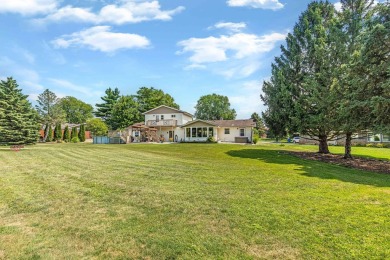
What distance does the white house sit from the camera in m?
33.5

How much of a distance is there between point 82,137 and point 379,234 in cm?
4436

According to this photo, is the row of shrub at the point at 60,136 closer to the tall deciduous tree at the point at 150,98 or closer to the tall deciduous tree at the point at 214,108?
the tall deciduous tree at the point at 150,98

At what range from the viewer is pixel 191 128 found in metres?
34.4

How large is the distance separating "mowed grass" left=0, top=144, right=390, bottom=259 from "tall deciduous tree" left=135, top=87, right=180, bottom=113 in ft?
148

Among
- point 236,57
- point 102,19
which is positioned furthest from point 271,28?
point 102,19

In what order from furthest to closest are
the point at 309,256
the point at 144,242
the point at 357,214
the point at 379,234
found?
the point at 357,214
the point at 379,234
the point at 144,242
the point at 309,256

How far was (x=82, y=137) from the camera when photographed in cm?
4147

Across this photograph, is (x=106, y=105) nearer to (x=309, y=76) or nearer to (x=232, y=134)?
(x=232, y=134)

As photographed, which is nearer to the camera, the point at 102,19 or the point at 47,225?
the point at 47,225

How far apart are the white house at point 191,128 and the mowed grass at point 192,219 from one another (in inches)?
1029

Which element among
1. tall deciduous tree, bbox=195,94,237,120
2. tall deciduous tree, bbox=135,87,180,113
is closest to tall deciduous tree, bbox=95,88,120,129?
tall deciduous tree, bbox=135,87,180,113

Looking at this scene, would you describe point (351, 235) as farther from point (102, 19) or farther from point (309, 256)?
point (102, 19)

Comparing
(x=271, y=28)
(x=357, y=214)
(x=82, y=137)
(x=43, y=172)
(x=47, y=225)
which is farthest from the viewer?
(x=82, y=137)

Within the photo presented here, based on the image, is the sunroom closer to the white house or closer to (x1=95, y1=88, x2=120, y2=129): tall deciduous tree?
the white house
